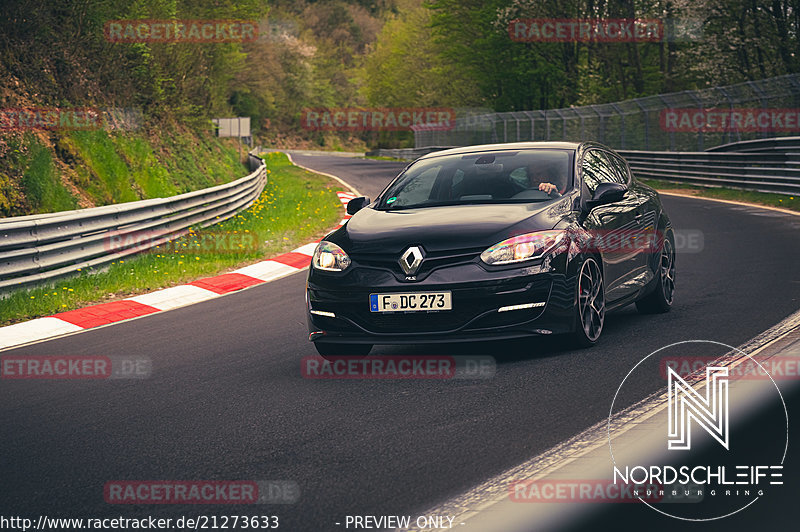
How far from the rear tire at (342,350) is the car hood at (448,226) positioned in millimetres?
782

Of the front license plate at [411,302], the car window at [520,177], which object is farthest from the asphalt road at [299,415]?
the car window at [520,177]

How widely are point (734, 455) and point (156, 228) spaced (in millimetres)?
12104

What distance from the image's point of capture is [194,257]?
49.6 ft

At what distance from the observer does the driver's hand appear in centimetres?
765

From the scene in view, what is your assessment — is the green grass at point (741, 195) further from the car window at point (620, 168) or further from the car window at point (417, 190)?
the car window at point (417, 190)

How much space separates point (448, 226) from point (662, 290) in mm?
2784

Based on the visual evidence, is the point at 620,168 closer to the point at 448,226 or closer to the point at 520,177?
the point at 520,177

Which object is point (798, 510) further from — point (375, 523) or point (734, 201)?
point (734, 201)

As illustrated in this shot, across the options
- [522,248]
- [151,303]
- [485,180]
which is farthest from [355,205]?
[151,303]

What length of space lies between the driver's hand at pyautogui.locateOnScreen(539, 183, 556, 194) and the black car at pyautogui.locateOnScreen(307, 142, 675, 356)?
0.01 metres

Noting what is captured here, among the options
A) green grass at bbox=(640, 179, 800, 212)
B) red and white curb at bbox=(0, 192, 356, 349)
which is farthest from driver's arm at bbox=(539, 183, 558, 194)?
green grass at bbox=(640, 179, 800, 212)

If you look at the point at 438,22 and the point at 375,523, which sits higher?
the point at 438,22

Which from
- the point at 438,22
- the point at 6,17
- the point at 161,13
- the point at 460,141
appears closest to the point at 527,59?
the point at 460,141

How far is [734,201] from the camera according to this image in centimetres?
2308
